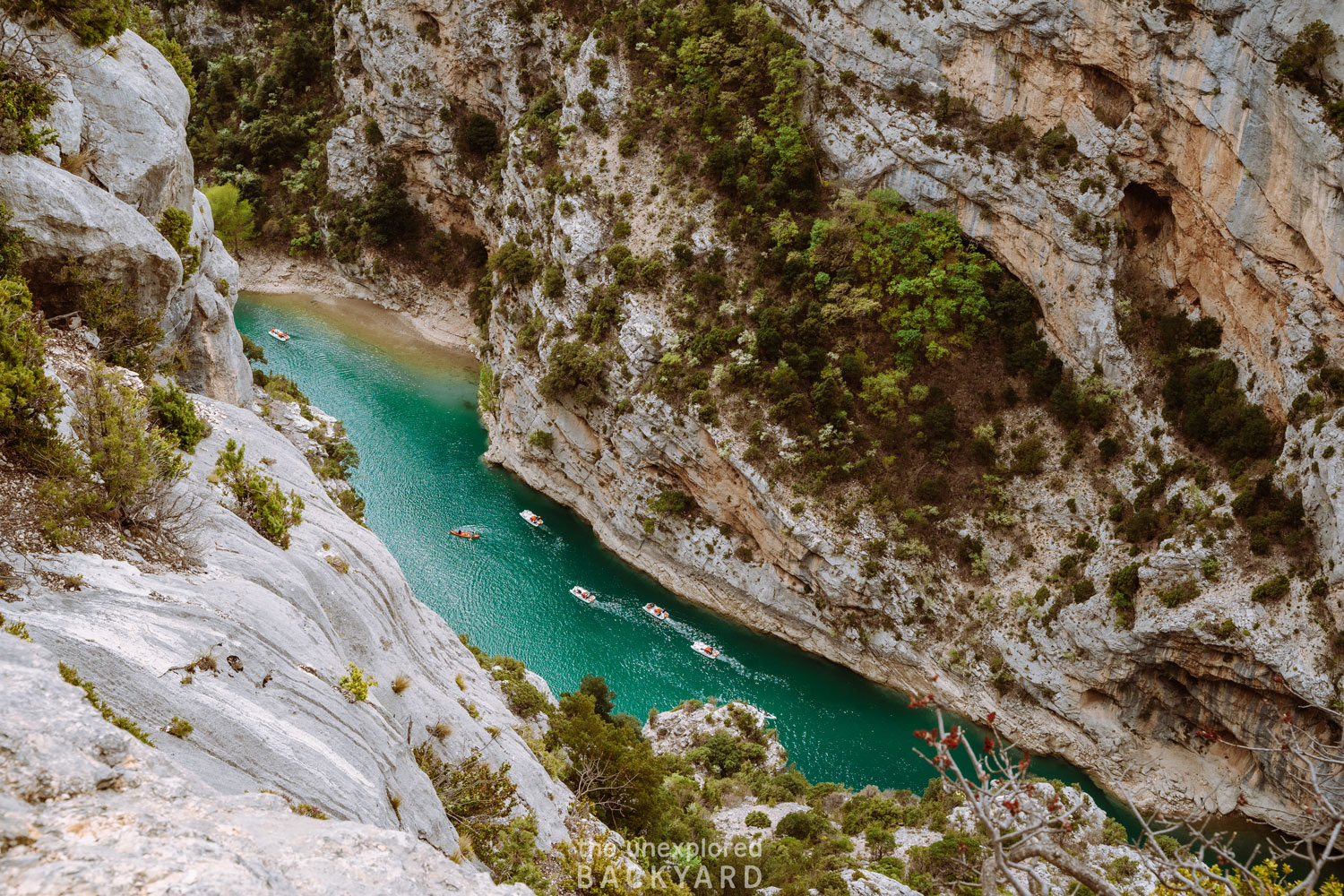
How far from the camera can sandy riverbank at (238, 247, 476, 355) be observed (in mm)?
58375

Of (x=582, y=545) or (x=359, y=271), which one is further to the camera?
(x=359, y=271)

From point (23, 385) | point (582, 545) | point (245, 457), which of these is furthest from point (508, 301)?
point (23, 385)

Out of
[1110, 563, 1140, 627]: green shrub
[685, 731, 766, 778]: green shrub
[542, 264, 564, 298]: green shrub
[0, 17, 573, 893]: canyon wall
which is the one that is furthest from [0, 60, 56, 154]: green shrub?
[1110, 563, 1140, 627]: green shrub

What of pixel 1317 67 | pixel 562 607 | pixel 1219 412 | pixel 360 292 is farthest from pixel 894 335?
pixel 360 292

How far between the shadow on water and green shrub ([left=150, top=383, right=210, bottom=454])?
22.0 m

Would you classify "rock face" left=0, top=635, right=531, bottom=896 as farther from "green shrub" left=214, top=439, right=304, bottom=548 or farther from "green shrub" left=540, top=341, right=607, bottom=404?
→ "green shrub" left=540, top=341, right=607, bottom=404

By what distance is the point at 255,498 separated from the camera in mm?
15602

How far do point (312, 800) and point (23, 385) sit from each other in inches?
287

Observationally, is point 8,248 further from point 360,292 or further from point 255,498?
point 360,292

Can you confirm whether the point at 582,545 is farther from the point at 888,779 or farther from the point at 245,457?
the point at 245,457

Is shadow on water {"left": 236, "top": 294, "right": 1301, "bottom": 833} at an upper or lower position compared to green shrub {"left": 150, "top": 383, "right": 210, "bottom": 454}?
lower

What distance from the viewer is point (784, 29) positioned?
41.2 meters

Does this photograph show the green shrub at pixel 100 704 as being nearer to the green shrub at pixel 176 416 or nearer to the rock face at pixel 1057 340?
the green shrub at pixel 176 416

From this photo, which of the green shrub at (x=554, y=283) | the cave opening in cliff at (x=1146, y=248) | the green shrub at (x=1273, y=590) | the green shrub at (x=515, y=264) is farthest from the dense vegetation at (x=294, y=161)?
the green shrub at (x=1273, y=590)
